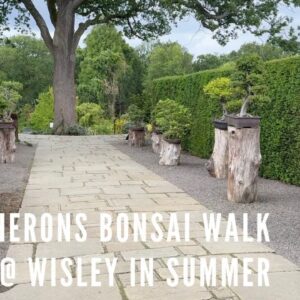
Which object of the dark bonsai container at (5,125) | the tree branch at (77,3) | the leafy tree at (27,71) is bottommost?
the dark bonsai container at (5,125)

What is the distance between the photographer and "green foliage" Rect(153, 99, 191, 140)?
324 inches

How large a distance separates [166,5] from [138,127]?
4959 mm

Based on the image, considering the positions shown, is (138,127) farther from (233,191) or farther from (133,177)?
(233,191)

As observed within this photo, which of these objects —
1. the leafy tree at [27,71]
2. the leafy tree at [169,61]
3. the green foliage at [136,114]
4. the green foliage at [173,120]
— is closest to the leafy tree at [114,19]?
the green foliage at [136,114]

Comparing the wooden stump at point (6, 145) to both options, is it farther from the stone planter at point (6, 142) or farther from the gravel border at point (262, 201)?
the gravel border at point (262, 201)

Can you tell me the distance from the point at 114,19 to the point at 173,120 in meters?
10.7

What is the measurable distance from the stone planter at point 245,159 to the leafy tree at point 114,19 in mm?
10322

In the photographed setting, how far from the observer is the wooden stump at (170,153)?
8.23 metres

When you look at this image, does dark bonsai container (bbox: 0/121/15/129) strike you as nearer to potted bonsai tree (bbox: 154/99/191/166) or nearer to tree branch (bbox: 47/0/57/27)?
potted bonsai tree (bbox: 154/99/191/166)

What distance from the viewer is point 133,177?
6910 millimetres

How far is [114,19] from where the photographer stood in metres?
17.8

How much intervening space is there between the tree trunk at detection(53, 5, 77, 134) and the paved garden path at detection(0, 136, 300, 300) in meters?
7.59

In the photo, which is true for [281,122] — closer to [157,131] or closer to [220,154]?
[220,154]

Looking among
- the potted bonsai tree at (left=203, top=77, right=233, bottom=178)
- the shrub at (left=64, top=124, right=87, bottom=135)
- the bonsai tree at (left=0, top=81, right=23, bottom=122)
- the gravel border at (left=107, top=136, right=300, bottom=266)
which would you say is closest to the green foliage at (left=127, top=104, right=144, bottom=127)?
the bonsai tree at (left=0, top=81, right=23, bottom=122)
